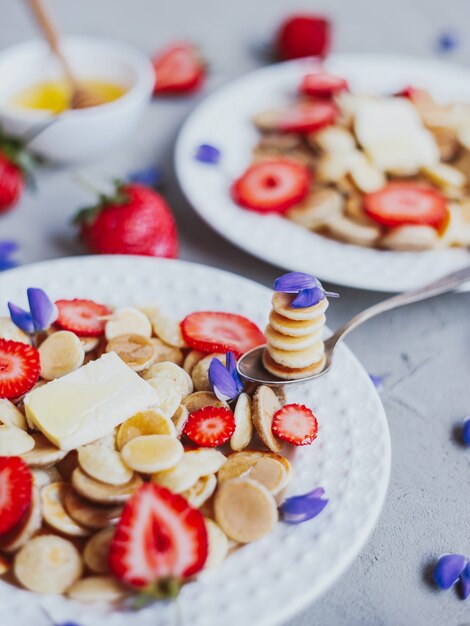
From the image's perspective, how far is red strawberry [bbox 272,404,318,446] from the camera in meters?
1.01

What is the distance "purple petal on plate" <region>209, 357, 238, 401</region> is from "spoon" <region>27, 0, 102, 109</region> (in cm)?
87

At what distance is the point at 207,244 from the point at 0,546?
2.64ft

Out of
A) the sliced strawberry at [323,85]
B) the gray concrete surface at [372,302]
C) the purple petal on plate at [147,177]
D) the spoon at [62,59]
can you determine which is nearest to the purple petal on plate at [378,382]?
the gray concrete surface at [372,302]

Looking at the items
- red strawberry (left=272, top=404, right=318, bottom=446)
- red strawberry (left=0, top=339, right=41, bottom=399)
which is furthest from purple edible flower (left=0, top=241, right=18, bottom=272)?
red strawberry (left=272, top=404, right=318, bottom=446)

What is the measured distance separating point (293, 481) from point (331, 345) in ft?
0.79

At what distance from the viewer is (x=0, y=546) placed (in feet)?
2.87

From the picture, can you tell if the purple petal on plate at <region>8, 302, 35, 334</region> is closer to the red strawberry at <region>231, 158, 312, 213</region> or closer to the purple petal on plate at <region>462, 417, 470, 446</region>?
the red strawberry at <region>231, 158, 312, 213</region>

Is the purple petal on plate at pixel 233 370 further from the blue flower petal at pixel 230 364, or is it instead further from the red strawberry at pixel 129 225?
the red strawberry at pixel 129 225

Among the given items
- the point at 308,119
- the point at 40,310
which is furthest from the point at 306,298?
the point at 308,119

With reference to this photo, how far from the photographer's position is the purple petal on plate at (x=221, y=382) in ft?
3.39

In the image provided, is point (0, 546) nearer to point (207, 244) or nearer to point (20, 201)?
point (207, 244)

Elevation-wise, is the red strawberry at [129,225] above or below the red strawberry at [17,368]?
below

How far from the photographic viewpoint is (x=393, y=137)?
5.20 ft

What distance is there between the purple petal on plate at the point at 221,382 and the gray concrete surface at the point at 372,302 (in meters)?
0.28
